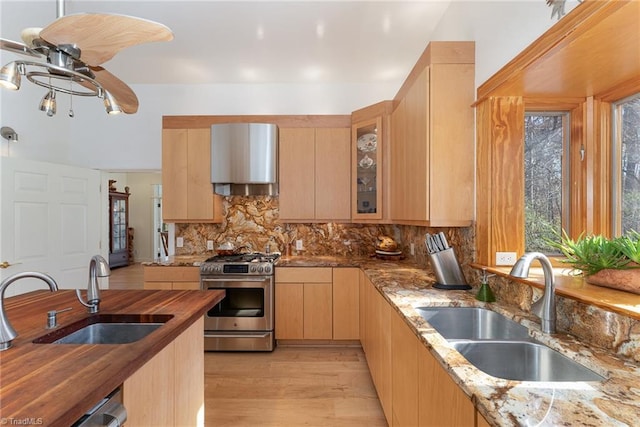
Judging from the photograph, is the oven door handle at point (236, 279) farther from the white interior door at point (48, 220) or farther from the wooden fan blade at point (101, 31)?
the wooden fan blade at point (101, 31)

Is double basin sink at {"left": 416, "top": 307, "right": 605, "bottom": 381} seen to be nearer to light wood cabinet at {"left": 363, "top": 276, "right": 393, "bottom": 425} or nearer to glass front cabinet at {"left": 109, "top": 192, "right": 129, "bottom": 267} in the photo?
light wood cabinet at {"left": 363, "top": 276, "right": 393, "bottom": 425}

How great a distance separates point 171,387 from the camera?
4.53ft

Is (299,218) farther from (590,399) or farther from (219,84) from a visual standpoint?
(590,399)

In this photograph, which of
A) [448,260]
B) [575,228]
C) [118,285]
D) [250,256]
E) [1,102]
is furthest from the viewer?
[118,285]

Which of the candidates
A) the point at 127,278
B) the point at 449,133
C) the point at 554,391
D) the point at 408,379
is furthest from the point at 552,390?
the point at 127,278

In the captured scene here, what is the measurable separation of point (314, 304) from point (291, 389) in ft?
2.90

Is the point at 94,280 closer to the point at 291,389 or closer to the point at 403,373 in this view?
the point at 403,373

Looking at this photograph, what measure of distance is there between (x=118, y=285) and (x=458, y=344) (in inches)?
255

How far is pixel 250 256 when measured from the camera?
3441 mm

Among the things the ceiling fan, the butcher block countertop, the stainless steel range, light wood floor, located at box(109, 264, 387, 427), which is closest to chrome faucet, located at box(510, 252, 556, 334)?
light wood floor, located at box(109, 264, 387, 427)

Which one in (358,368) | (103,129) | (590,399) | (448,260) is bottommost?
(358,368)

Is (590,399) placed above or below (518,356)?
above

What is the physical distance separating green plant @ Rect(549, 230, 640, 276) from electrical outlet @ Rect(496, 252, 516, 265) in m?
0.42

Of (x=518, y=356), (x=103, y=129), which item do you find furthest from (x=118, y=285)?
(x=518, y=356)
